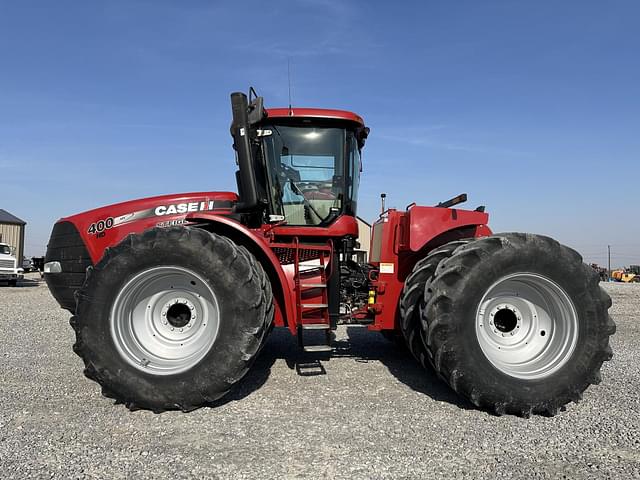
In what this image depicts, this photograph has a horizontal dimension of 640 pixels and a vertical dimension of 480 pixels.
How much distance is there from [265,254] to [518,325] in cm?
238

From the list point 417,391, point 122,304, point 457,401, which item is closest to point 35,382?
point 122,304

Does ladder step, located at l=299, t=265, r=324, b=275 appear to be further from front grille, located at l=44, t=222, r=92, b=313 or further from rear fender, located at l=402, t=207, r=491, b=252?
front grille, located at l=44, t=222, r=92, b=313

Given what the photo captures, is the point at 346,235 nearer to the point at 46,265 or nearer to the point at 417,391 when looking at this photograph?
the point at 417,391

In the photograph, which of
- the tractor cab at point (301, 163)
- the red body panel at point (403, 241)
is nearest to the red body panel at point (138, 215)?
the tractor cab at point (301, 163)

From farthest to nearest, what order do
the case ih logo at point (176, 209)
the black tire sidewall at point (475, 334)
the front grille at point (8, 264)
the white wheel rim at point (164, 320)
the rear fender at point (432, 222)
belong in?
the front grille at point (8, 264), the case ih logo at point (176, 209), the rear fender at point (432, 222), the white wheel rim at point (164, 320), the black tire sidewall at point (475, 334)

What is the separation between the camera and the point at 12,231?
99.8ft

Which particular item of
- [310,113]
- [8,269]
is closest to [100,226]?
[310,113]

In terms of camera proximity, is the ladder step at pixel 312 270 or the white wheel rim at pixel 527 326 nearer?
the white wheel rim at pixel 527 326

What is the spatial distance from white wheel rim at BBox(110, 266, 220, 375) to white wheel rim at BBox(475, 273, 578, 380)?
232cm

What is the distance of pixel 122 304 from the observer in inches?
158

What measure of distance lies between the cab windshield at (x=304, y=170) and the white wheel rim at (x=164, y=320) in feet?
4.34

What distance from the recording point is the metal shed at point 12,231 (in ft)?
98.2

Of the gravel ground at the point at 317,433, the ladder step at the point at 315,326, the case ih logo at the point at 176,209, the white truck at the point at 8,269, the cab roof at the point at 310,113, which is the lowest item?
the gravel ground at the point at 317,433

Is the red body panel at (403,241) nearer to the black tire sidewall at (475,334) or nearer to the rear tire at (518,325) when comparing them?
the rear tire at (518,325)
